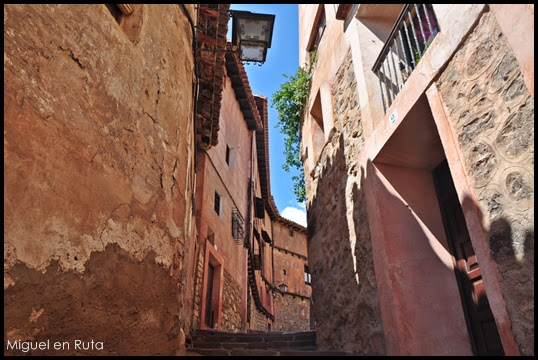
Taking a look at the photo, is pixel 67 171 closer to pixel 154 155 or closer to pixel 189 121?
pixel 154 155

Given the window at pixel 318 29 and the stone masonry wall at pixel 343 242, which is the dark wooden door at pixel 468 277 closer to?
the stone masonry wall at pixel 343 242

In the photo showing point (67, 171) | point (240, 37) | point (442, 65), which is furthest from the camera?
point (240, 37)

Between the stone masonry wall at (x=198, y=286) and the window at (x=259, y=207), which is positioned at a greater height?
the window at (x=259, y=207)

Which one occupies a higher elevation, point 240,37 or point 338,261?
point 240,37

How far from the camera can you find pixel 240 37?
5.12m

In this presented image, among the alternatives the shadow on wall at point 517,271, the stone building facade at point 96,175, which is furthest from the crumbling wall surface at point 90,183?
the shadow on wall at point 517,271

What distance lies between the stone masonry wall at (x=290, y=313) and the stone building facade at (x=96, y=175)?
17.7 metres

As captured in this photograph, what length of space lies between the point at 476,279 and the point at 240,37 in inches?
150

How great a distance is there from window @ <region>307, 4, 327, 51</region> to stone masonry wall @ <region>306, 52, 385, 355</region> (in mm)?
2096

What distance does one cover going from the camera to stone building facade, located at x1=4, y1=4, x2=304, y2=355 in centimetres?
205

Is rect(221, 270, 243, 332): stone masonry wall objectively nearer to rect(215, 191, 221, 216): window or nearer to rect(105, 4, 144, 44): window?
rect(215, 191, 221, 216): window

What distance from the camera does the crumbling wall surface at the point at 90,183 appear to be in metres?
2.04

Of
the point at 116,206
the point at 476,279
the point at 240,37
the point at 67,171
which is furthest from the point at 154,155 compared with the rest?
the point at 476,279

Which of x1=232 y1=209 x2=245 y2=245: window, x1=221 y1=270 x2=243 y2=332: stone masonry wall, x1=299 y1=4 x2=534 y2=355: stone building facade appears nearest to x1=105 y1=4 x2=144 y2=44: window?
x1=299 y1=4 x2=534 y2=355: stone building facade
